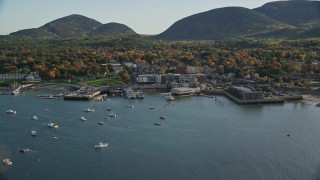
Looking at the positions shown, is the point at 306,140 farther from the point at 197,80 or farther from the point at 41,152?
the point at 197,80

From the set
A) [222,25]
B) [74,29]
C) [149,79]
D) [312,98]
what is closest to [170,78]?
[149,79]

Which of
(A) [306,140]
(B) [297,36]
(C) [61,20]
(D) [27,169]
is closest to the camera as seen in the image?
(D) [27,169]

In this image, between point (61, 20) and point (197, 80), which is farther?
point (61, 20)

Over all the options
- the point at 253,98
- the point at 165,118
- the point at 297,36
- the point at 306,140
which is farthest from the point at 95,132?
the point at 297,36

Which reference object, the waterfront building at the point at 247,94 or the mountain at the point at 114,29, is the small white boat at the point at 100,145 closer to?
the waterfront building at the point at 247,94

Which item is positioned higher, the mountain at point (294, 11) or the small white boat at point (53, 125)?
the mountain at point (294, 11)

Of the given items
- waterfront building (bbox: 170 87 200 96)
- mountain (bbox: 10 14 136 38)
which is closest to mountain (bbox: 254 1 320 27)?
mountain (bbox: 10 14 136 38)

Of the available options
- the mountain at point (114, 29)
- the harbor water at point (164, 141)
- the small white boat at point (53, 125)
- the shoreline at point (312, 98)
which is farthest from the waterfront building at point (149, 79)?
the mountain at point (114, 29)
